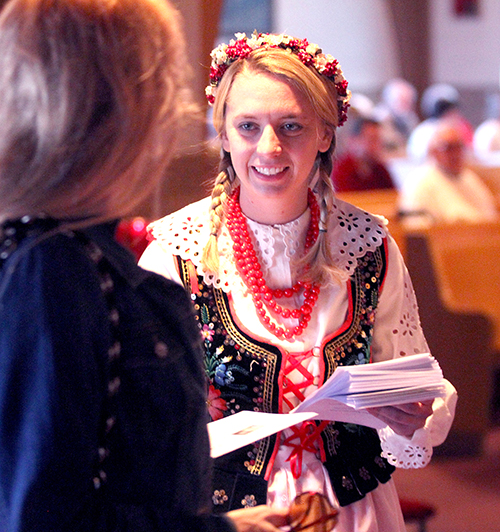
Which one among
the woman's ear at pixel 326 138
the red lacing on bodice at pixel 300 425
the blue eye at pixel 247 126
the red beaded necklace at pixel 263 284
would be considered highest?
the blue eye at pixel 247 126

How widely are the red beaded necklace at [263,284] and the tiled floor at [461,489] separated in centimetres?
203

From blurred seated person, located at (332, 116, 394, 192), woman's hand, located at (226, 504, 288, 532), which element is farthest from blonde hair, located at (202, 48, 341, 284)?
blurred seated person, located at (332, 116, 394, 192)

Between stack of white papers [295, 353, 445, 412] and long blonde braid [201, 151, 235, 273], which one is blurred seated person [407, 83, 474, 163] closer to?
long blonde braid [201, 151, 235, 273]

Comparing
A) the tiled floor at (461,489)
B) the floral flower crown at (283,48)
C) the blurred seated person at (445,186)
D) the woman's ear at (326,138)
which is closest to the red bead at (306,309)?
the woman's ear at (326,138)

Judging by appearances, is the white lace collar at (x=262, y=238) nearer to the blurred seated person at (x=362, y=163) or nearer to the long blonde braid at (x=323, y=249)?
the long blonde braid at (x=323, y=249)

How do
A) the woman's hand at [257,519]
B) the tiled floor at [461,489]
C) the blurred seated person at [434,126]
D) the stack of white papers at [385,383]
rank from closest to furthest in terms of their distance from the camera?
the woman's hand at [257,519] < the stack of white papers at [385,383] < the tiled floor at [461,489] < the blurred seated person at [434,126]

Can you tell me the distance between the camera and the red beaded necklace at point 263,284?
126 centimetres

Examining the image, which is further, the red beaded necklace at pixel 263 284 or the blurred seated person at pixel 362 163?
the blurred seated person at pixel 362 163

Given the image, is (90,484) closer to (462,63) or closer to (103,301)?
(103,301)

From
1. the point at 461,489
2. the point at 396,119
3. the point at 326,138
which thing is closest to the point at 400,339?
the point at 326,138

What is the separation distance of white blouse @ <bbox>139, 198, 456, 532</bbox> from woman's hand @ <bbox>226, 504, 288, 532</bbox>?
0.36 m

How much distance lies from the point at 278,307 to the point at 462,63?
12538 mm

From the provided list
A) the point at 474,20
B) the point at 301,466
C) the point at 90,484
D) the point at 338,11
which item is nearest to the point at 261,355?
the point at 301,466

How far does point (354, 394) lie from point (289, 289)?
0.29 metres
